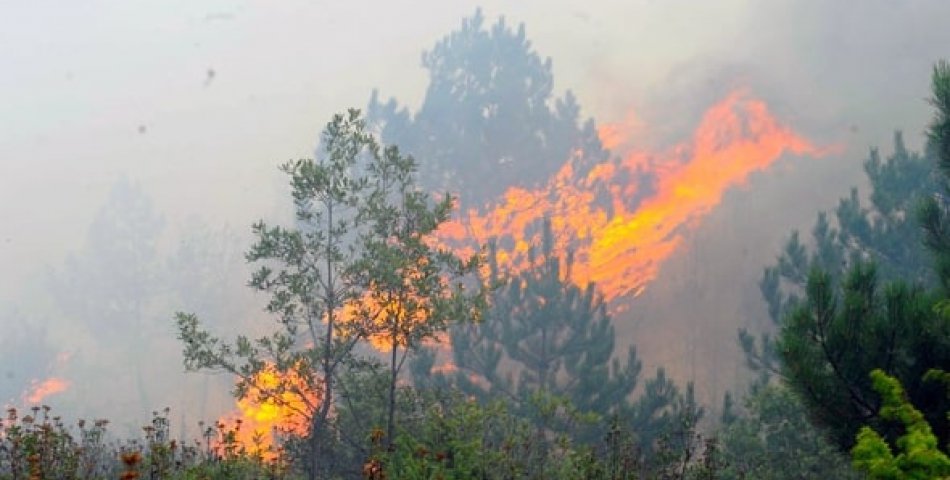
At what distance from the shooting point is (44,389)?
5394 cm

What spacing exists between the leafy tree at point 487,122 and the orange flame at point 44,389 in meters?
32.1

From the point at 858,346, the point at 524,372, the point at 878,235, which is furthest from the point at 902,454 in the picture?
the point at 878,235

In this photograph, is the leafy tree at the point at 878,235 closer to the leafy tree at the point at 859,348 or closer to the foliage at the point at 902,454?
the leafy tree at the point at 859,348

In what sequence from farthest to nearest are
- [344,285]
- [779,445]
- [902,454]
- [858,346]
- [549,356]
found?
1. [549,356]
2. [779,445]
3. [344,285]
4. [858,346]
5. [902,454]

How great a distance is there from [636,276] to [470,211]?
37.3 ft

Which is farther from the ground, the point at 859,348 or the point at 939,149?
the point at 939,149

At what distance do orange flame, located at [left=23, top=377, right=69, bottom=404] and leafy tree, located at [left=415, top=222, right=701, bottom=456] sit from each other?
1719 inches

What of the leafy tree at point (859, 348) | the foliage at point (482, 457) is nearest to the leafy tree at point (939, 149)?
the leafy tree at point (859, 348)

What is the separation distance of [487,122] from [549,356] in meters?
28.4

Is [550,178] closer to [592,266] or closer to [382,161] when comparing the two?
[592,266]

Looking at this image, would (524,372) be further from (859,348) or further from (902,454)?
(902,454)

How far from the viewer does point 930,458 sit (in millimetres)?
5441

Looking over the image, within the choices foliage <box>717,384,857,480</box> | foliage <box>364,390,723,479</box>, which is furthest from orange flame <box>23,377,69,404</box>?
foliage <box>364,390,723,479</box>

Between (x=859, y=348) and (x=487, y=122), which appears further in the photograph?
(x=487, y=122)
